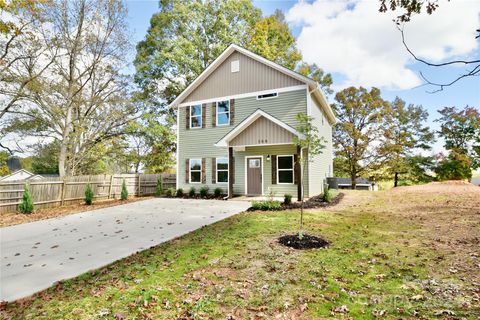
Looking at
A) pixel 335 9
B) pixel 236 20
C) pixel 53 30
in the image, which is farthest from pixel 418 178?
pixel 53 30

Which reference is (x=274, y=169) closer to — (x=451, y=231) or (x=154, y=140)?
(x=451, y=231)

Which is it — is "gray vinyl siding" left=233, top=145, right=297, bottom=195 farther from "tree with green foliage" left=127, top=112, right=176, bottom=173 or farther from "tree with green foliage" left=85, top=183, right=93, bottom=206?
"tree with green foliage" left=127, top=112, right=176, bottom=173

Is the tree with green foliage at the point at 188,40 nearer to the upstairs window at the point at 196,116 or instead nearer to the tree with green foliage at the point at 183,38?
the tree with green foliage at the point at 183,38

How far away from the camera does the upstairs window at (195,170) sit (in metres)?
16.3

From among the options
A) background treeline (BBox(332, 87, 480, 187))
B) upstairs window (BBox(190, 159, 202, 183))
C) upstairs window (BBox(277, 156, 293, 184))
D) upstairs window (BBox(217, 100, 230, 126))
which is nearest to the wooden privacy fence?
upstairs window (BBox(190, 159, 202, 183))

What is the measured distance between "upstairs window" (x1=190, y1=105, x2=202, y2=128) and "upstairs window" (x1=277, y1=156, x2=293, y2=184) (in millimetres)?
5796

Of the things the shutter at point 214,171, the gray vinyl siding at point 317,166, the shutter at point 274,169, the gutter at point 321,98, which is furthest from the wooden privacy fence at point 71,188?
the gutter at point 321,98

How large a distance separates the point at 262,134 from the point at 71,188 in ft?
34.9

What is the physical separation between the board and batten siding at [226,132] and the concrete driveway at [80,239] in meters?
4.11

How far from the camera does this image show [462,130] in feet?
85.4

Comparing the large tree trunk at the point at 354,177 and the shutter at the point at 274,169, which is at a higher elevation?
the shutter at the point at 274,169

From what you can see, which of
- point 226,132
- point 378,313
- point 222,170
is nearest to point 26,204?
point 222,170

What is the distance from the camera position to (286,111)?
46.0 ft

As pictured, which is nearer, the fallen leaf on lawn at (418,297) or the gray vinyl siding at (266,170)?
the fallen leaf on lawn at (418,297)
